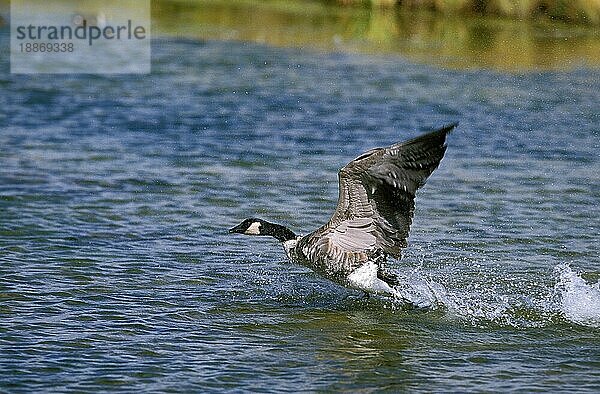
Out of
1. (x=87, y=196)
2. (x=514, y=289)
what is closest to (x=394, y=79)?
(x=87, y=196)

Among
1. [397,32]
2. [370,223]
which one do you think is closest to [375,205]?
[370,223]

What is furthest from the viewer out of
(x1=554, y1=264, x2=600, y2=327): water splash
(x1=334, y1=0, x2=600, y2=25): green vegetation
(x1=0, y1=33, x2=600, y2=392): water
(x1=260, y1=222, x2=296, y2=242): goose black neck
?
(x1=334, y1=0, x2=600, y2=25): green vegetation

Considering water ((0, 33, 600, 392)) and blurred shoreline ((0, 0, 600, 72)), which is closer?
water ((0, 33, 600, 392))

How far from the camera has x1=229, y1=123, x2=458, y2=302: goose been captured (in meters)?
6.95

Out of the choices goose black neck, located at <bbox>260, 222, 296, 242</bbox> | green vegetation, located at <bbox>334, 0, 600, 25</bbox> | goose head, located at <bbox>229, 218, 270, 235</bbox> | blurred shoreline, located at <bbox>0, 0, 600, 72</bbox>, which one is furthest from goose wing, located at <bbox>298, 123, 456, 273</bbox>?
green vegetation, located at <bbox>334, 0, 600, 25</bbox>

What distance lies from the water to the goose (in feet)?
0.99

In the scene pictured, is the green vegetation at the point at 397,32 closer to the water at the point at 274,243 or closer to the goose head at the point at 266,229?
the water at the point at 274,243

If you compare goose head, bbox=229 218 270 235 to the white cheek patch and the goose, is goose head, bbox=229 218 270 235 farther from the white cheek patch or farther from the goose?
the goose

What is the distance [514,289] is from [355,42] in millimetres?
13030

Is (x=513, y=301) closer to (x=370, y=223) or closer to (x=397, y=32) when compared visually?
(x=370, y=223)

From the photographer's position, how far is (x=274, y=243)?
941 cm

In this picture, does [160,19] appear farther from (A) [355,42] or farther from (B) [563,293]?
(B) [563,293]

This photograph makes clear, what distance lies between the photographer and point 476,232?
31.4 feet

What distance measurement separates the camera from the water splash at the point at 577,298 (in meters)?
7.41
